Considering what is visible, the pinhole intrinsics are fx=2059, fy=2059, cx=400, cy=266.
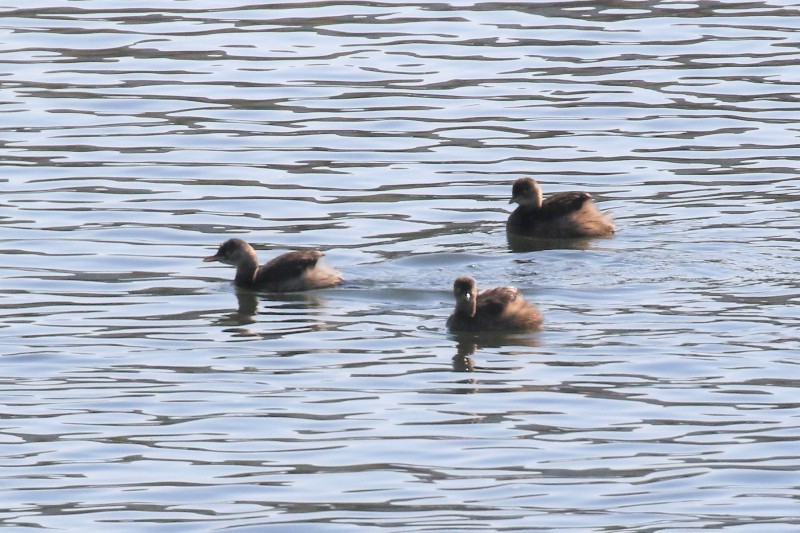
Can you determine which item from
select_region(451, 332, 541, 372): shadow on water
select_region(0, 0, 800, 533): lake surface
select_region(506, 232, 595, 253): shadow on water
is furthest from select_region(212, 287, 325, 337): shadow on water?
select_region(506, 232, 595, 253): shadow on water

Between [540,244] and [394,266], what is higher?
[394,266]

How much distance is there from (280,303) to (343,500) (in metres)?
5.58

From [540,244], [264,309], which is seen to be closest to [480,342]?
[264,309]

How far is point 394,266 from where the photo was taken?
54.3ft

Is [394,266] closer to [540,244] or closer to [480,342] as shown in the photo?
[540,244]

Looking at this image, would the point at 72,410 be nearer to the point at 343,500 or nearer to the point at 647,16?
the point at 343,500

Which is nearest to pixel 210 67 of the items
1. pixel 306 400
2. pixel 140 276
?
pixel 140 276

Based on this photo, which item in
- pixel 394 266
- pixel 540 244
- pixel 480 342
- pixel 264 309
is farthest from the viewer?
pixel 540 244

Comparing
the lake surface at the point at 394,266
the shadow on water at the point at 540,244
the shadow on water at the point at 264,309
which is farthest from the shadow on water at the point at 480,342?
the shadow on water at the point at 540,244

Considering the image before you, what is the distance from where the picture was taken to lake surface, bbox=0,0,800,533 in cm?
1099

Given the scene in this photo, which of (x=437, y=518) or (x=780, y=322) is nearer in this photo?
(x=437, y=518)

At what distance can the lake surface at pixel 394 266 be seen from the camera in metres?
11.0

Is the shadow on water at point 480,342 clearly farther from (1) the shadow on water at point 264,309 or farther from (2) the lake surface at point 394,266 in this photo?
(1) the shadow on water at point 264,309

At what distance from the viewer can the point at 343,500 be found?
420 inches
